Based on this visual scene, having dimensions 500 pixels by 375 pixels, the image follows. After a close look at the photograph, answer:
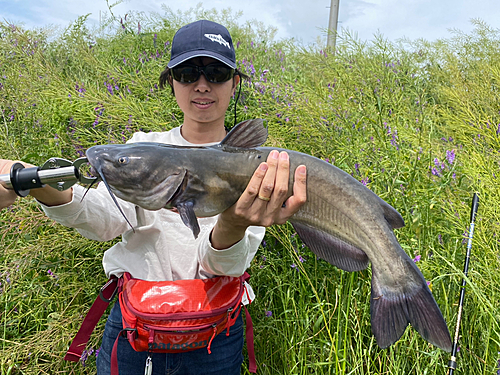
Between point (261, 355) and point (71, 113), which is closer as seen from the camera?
point (261, 355)

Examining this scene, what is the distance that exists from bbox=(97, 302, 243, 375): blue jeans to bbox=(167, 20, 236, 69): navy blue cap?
115 cm

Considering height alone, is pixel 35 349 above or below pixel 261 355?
below

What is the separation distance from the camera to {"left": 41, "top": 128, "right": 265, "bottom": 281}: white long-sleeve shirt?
1518 millimetres

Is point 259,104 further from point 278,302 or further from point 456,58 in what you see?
point 456,58

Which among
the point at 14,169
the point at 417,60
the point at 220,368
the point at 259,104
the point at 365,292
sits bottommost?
the point at 220,368

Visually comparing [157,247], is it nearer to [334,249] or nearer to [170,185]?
[170,185]

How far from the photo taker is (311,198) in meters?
1.30

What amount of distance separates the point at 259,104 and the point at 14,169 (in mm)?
2414

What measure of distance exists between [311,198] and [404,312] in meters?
0.46

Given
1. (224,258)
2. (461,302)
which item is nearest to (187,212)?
(224,258)

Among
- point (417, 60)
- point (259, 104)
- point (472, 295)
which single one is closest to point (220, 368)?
point (472, 295)

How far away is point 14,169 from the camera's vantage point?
112 cm

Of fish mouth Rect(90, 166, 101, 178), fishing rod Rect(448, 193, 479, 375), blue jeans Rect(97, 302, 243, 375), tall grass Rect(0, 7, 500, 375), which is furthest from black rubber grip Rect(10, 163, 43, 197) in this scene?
fishing rod Rect(448, 193, 479, 375)

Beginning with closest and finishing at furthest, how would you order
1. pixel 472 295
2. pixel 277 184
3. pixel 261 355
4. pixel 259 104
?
pixel 277 184 < pixel 472 295 < pixel 261 355 < pixel 259 104
